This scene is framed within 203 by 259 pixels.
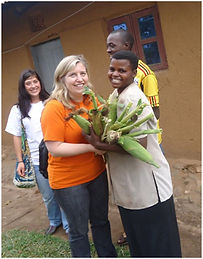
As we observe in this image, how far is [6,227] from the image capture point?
3762 millimetres

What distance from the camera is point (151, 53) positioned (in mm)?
4387

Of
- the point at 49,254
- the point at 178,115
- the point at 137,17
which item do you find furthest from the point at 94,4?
the point at 49,254

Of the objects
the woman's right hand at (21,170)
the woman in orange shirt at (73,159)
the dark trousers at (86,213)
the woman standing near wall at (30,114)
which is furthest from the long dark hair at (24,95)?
the dark trousers at (86,213)

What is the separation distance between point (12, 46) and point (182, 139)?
14.3 ft

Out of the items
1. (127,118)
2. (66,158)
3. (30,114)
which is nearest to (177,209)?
(66,158)

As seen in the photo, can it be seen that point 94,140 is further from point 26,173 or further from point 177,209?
point 177,209

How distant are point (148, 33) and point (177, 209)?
2604 mm

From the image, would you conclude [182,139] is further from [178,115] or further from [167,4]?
[167,4]

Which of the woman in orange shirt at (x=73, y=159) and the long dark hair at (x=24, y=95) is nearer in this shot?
the woman in orange shirt at (x=73, y=159)

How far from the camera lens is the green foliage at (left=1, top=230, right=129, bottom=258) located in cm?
291

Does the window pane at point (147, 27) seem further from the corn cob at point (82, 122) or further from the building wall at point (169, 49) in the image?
the corn cob at point (82, 122)

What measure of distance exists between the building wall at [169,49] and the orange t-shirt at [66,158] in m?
2.31

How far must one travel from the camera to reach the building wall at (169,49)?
12.7ft

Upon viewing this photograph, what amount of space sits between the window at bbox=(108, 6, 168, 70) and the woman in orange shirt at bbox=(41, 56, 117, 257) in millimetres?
2438
